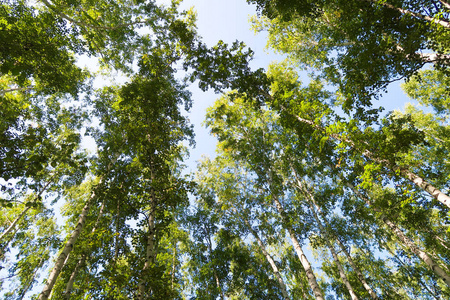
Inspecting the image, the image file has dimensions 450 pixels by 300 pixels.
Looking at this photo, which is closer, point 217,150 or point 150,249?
point 150,249

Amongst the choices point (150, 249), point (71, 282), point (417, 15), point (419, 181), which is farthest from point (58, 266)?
point (417, 15)

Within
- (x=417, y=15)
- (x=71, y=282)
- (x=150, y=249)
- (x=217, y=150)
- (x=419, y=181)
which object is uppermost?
(x=217, y=150)

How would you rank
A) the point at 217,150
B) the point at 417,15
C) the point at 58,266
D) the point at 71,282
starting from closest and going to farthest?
the point at 417,15, the point at 58,266, the point at 71,282, the point at 217,150

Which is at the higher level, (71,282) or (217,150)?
(217,150)

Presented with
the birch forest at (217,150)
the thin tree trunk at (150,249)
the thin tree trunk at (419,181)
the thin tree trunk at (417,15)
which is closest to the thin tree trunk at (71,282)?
the birch forest at (217,150)

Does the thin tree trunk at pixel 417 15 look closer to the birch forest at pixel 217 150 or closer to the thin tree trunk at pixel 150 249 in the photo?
the birch forest at pixel 217 150

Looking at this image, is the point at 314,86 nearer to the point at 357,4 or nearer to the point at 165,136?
the point at 357,4

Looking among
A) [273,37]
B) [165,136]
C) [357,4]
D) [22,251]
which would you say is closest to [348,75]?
[357,4]

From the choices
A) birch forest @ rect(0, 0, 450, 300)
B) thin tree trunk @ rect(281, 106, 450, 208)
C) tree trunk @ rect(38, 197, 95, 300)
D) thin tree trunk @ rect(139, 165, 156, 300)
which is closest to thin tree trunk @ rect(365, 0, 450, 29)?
birch forest @ rect(0, 0, 450, 300)

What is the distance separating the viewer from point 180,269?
17.4 m

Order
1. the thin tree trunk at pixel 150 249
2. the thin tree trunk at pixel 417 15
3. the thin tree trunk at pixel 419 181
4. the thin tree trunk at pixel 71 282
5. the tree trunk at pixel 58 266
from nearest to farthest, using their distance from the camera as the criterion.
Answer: the thin tree trunk at pixel 150 249 < the thin tree trunk at pixel 419 181 < the thin tree trunk at pixel 417 15 < the tree trunk at pixel 58 266 < the thin tree trunk at pixel 71 282

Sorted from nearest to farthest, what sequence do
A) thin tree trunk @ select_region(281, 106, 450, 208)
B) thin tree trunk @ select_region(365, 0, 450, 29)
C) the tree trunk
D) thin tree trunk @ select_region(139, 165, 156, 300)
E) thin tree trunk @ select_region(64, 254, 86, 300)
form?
thin tree trunk @ select_region(139, 165, 156, 300), thin tree trunk @ select_region(281, 106, 450, 208), thin tree trunk @ select_region(365, 0, 450, 29), the tree trunk, thin tree trunk @ select_region(64, 254, 86, 300)

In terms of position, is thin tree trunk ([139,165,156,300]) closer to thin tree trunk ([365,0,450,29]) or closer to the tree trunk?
the tree trunk

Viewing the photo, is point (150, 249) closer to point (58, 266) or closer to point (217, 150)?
point (58, 266)
